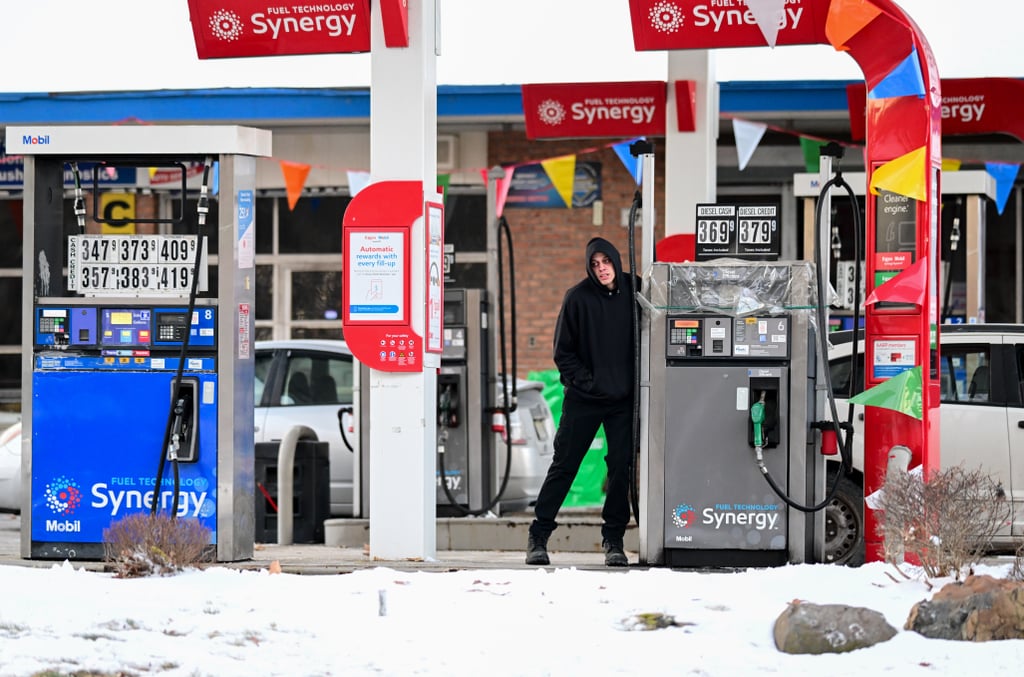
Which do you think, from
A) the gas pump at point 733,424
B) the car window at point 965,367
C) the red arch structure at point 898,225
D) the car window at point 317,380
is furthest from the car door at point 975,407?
the car window at point 317,380

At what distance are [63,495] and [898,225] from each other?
5.33m

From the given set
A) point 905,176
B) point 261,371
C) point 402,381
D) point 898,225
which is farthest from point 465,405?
point 905,176

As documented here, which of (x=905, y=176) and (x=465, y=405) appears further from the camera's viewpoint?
(x=465, y=405)

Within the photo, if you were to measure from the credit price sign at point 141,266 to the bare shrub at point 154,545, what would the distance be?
1.54 meters

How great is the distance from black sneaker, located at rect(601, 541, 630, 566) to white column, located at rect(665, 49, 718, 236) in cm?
456

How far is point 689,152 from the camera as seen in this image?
14133 millimetres

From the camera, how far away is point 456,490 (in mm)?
13570

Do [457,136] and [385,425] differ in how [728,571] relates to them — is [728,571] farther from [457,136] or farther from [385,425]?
[457,136]

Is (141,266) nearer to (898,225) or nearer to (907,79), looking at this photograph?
(898,225)

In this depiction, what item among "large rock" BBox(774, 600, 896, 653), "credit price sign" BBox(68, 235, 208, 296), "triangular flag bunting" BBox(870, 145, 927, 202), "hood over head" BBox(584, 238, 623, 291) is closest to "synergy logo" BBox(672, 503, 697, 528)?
"hood over head" BBox(584, 238, 623, 291)

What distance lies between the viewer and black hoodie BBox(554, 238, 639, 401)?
32.6ft

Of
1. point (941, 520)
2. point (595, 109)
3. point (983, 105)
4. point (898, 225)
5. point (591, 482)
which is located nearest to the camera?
point (941, 520)

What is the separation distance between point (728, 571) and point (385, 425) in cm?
231

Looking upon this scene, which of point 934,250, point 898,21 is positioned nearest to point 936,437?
point 934,250
